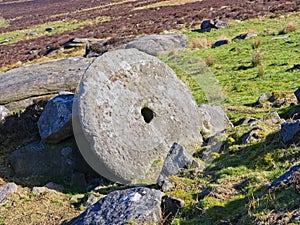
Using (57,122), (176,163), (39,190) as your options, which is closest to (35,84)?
→ (57,122)

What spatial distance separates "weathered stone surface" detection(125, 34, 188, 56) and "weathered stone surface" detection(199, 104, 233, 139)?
12711 millimetres

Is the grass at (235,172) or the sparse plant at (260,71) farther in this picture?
the sparse plant at (260,71)

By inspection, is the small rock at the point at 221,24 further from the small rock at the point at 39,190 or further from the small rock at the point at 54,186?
the small rock at the point at 39,190

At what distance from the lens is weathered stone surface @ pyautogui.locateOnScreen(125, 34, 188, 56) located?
24.4m

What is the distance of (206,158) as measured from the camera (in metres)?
9.56

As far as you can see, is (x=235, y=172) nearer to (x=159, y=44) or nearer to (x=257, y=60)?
(x=257, y=60)

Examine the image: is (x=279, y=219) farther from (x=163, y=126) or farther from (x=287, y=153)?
(x=163, y=126)

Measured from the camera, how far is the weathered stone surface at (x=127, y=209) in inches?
261

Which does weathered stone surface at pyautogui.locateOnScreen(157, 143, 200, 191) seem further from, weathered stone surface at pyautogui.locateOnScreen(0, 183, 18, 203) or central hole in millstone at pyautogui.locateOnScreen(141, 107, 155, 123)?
weathered stone surface at pyautogui.locateOnScreen(0, 183, 18, 203)

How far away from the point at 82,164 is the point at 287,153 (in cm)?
507

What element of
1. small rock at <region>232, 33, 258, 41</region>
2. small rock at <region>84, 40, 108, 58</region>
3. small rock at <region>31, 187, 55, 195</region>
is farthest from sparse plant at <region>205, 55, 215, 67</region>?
small rock at <region>31, 187, 55, 195</region>

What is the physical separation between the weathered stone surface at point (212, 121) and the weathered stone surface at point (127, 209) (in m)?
3.91

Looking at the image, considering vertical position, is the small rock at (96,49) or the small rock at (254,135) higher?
the small rock at (254,135)

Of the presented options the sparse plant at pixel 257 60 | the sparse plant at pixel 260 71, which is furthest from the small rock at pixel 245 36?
the sparse plant at pixel 260 71
